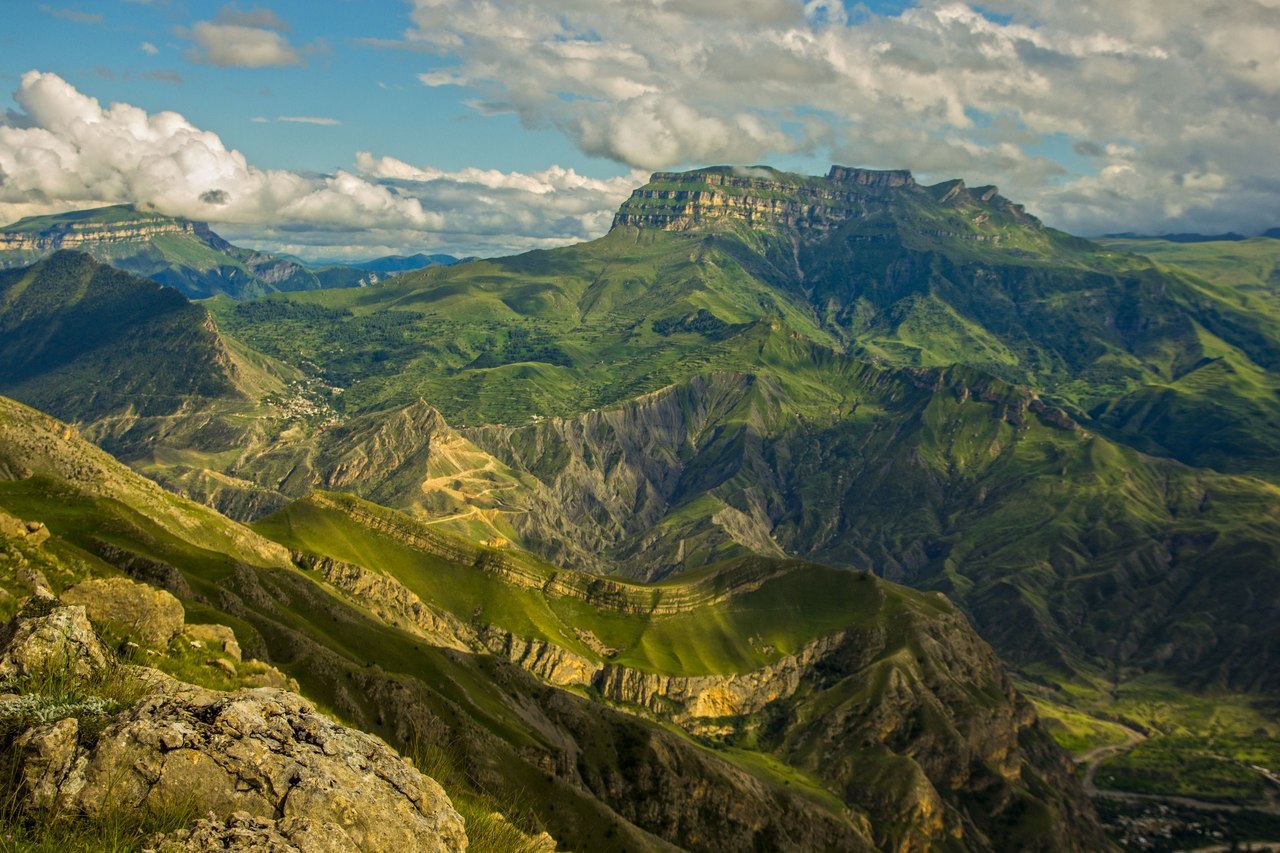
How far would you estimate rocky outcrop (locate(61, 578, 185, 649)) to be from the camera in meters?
62.1

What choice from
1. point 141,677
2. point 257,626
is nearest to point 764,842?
point 257,626

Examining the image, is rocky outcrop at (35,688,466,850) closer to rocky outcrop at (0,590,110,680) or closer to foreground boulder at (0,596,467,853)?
foreground boulder at (0,596,467,853)

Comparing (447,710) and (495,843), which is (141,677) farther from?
(447,710)

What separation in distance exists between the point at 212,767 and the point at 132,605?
134ft

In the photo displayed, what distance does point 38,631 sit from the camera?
109 ft

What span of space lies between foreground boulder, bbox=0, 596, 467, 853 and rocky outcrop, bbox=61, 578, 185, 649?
29.7m

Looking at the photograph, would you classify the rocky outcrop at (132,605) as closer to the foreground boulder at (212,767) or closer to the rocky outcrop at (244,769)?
the foreground boulder at (212,767)

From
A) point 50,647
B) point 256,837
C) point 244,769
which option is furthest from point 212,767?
point 50,647

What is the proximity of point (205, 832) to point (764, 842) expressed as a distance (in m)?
183

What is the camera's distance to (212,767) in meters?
29.4

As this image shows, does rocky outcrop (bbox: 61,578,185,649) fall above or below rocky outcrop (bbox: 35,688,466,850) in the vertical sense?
below

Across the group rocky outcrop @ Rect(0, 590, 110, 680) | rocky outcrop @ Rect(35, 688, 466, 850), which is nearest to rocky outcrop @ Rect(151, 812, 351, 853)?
rocky outcrop @ Rect(35, 688, 466, 850)

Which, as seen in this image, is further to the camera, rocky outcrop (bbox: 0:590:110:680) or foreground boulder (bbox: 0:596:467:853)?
rocky outcrop (bbox: 0:590:110:680)

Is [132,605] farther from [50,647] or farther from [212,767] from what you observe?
[212,767]
